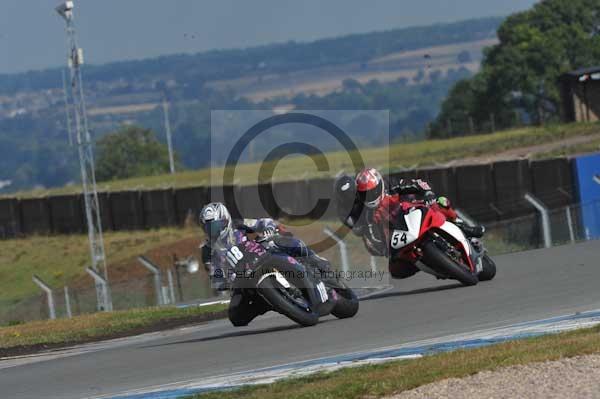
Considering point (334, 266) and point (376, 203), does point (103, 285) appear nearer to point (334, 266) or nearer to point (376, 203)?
point (334, 266)

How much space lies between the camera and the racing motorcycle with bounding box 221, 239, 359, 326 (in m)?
13.6

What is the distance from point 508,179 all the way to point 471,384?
84.0 ft

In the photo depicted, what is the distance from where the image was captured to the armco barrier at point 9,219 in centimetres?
5641

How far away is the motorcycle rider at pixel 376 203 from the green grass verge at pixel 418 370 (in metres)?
5.10

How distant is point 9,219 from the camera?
56906mm

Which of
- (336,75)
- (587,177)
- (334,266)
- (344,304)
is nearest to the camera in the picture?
(344,304)

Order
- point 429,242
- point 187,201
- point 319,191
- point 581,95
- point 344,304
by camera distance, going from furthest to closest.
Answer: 1. point 581,95
2. point 187,201
3. point 319,191
4. point 429,242
5. point 344,304

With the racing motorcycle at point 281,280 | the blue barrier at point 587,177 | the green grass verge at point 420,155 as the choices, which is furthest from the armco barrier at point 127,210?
the racing motorcycle at point 281,280

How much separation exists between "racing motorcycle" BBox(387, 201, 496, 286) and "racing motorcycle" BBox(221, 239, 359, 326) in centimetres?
169

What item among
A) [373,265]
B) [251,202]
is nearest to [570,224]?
[373,265]

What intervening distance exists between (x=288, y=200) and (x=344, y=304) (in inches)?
1081

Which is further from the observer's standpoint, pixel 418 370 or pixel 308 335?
pixel 308 335

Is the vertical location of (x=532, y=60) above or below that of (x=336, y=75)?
below

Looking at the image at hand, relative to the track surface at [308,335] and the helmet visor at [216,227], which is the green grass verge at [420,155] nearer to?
the track surface at [308,335]
